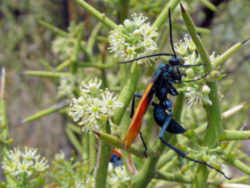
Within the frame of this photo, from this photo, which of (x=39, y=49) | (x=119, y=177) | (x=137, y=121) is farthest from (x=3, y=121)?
(x=39, y=49)

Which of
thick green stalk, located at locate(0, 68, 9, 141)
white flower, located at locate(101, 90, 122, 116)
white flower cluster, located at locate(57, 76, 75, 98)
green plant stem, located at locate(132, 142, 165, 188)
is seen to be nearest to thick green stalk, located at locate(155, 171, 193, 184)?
green plant stem, located at locate(132, 142, 165, 188)

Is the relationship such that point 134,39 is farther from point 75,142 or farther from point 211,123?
point 75,142

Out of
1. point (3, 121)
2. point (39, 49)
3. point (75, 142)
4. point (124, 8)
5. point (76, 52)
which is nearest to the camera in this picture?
point (3, 121)

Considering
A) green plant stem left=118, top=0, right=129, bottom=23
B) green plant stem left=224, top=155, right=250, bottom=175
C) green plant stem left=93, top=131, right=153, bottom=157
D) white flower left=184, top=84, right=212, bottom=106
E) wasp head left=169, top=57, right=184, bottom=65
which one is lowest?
green plant stem left=224, top=155, right=250, bottom=175

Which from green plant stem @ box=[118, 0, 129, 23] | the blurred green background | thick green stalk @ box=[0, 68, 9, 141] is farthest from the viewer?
the blurred green background

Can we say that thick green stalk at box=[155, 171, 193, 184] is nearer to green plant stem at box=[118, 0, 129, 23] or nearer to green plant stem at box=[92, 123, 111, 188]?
green plant stem at box=[92, 123, 111, 188]
